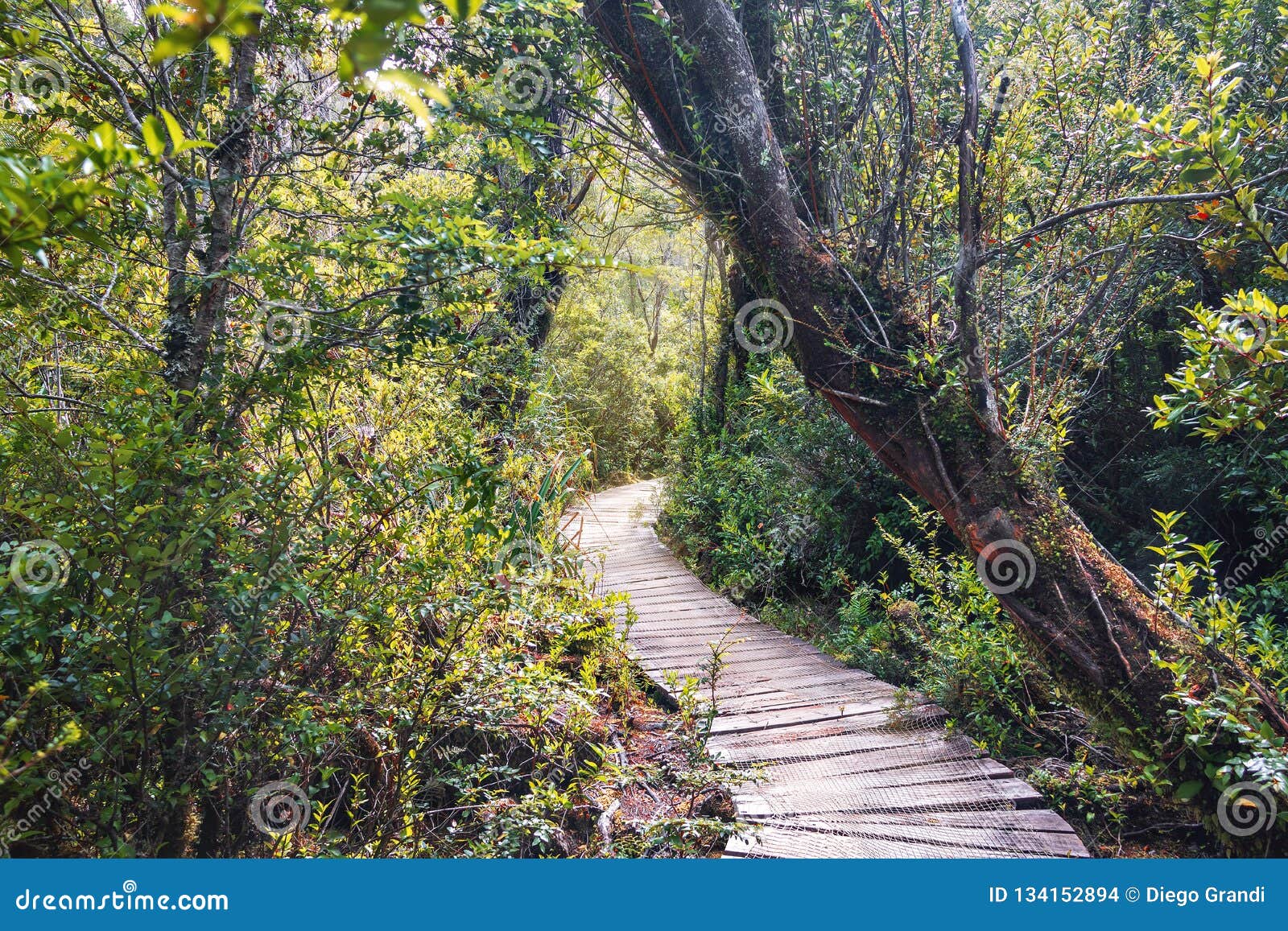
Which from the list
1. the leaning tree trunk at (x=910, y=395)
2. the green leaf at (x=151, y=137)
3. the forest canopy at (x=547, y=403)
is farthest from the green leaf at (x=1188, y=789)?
the green leaf at (x=151, y=137)

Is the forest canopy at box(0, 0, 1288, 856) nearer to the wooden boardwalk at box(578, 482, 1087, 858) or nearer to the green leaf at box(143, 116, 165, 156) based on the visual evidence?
the green leaf at box(143, 116, 165, 156)

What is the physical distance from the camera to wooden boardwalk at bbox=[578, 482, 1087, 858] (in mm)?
2641

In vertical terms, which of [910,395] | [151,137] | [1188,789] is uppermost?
[151,137]

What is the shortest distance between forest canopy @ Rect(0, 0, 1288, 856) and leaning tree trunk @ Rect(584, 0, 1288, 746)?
0.02 metres

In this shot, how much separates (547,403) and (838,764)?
10.3ft

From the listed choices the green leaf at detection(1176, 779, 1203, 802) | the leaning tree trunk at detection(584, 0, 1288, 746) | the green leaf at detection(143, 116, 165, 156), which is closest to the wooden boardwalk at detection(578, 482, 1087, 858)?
the green leaf at detection(1176, 779, 1203, 802)

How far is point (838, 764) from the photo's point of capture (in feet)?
10.5

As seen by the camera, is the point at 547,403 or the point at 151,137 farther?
the point at 547,403

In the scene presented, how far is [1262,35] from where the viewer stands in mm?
3969

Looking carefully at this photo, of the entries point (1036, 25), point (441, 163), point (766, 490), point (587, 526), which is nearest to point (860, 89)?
point (1036, 25)

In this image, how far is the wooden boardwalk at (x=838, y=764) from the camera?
264 centimetres

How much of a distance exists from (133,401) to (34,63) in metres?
1.09

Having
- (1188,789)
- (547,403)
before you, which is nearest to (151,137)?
(1188,789)

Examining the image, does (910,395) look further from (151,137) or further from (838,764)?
(151,137)
